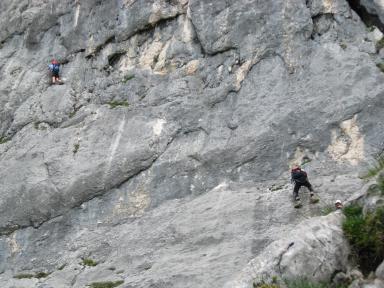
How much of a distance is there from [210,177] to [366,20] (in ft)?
32.2

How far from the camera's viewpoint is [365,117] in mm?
21453

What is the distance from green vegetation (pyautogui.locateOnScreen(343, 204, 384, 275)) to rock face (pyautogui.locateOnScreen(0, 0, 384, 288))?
131 inches

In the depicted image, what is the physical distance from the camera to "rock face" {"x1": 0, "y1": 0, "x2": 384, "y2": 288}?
20.0m

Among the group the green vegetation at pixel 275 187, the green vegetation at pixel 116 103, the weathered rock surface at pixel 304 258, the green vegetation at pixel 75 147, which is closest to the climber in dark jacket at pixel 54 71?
the green vegetation at pixel 116 103

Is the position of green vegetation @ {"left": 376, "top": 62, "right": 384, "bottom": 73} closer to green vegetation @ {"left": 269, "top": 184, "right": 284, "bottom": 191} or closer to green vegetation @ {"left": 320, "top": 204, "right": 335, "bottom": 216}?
green vegetation @ {"left": 269, "top": 184, "right": 284, "bottom": 191}

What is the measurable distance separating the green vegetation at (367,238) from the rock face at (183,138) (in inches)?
131

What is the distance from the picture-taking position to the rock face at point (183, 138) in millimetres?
20031

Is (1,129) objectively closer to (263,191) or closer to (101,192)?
(101,192)

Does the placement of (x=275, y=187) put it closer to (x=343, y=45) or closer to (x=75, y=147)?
(x=343, y=45)

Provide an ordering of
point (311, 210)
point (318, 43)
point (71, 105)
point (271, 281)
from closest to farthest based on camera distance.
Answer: point (271, 281) < point (311, 210) < point (318, 43) < point (71, 105)

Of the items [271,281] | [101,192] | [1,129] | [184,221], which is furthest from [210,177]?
[1,129]

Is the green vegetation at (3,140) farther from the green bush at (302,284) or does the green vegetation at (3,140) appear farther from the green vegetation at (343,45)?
the green bush at (302,284)

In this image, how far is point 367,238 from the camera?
14.7 m

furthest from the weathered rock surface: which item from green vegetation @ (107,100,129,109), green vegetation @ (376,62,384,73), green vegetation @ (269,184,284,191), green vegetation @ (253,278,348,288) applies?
green vegetation @ (107,100,129,109)
